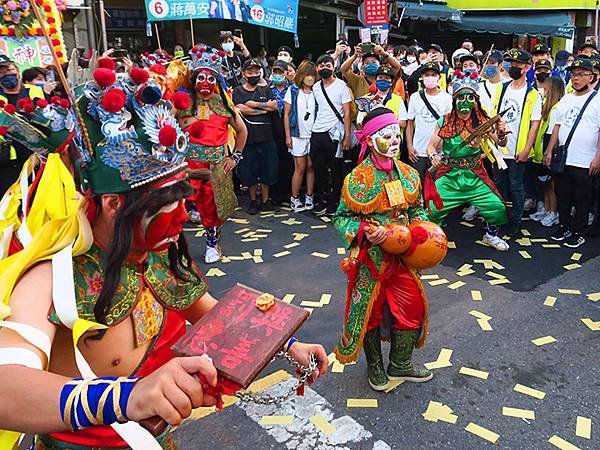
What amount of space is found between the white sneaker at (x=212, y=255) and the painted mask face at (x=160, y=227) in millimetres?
4426

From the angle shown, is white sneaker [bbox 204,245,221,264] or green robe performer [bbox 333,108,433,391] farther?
white sneaker [bbox 204,245,221,264]

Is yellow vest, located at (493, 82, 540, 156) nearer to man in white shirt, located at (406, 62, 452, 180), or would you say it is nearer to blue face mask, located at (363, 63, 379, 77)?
man in white shirt, located at (406, 62, 452, 180)

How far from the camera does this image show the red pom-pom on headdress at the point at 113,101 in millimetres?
1628

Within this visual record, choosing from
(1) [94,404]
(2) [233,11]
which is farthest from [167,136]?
(2) [233,11]

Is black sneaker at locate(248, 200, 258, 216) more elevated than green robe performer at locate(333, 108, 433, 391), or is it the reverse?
green robe performer at locate(333, 108, 433, 391)

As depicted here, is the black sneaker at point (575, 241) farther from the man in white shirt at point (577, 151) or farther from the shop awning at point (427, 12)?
the shop awning at point (427, 12)

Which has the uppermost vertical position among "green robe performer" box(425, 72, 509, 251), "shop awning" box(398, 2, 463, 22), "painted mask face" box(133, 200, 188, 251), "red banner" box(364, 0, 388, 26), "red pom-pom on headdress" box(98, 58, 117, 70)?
"shop awning" box(398, 2, 463, 22)

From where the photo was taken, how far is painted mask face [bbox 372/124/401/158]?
356 cm

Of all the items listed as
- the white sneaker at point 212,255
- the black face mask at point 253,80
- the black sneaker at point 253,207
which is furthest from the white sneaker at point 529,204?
the white sneaker at point 212,255

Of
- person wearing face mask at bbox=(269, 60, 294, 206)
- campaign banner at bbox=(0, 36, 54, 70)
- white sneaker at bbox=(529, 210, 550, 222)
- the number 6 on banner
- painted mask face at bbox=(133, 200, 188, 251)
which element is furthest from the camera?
the number 6 on banner

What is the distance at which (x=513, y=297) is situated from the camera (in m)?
5.14

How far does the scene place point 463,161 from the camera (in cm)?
596

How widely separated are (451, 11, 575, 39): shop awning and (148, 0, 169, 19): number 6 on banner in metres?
14.1

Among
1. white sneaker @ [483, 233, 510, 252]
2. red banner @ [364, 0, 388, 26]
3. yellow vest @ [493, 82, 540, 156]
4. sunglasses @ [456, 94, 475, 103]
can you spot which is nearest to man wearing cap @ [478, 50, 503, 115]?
yellow vest @ [493, 82, 540, 156]
